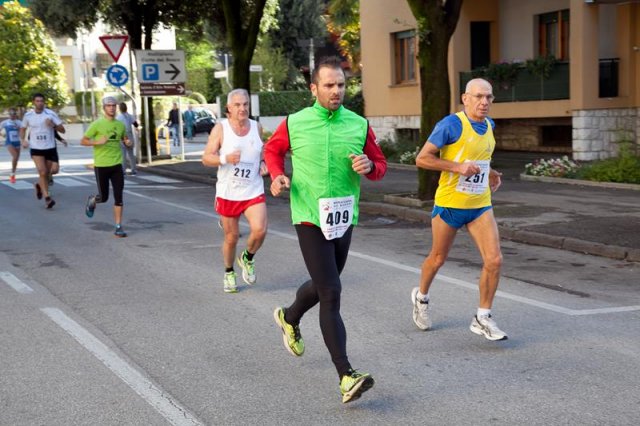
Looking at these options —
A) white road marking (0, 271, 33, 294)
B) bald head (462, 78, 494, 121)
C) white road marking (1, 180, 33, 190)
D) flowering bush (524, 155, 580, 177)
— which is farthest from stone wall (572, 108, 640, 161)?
bald head (462, 78, 494, 121)

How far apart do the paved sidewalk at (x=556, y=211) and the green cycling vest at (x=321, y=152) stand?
584 cm

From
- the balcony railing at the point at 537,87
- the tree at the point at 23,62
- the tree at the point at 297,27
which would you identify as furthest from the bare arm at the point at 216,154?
the tree at the point at 297,27

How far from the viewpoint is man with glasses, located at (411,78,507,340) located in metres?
6.84

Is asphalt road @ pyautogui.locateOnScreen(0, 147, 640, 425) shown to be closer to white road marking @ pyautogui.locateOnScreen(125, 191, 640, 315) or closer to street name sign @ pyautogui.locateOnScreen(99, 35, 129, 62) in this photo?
white road marking @ pyautogui.locateOnScreen(125, 191, 640, 315)

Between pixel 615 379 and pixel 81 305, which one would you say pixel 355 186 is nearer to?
pixel 615 379

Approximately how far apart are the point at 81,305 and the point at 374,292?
8.66 ft

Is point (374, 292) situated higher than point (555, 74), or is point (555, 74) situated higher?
point (555, 74)

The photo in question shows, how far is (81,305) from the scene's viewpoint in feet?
28.2

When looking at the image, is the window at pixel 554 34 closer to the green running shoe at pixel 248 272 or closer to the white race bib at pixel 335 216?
the green running shoe at pixel 248 272

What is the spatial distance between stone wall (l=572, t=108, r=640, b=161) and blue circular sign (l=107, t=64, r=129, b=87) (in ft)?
42.6

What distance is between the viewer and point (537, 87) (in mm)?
23359

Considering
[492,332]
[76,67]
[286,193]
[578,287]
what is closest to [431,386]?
[492,332]

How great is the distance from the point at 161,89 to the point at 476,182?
74.4 ft

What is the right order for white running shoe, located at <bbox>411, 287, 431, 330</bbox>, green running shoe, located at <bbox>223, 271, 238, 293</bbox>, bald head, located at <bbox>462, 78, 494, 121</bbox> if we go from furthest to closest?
green running shoe, located at <bbox>223, 271, 238, 293</bbox>, white running shoe, located at <bbox>411, 287, 431, 330</bbox>, bald head, located at <bbox>462, 78, 494, 121</bbox>
